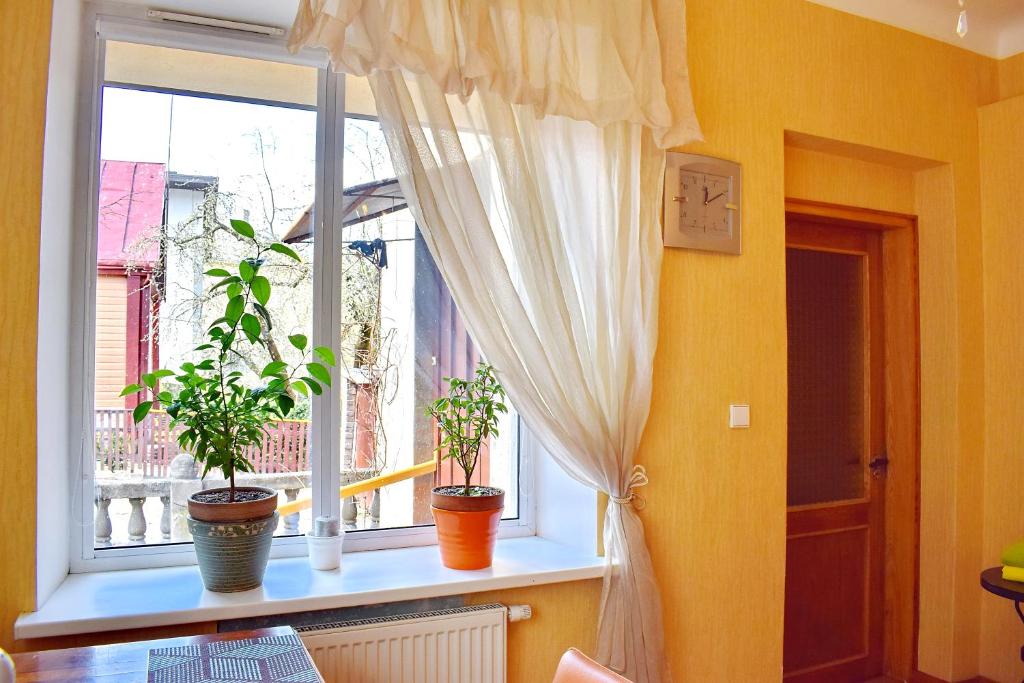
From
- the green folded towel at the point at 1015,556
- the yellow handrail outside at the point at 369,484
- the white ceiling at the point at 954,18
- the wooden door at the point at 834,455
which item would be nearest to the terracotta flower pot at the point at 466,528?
the yellow handrail outside at the point at 369,484

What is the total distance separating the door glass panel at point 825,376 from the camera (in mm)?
3135

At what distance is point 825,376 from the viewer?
10.6 feet

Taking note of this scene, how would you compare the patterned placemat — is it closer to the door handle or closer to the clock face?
the clock face

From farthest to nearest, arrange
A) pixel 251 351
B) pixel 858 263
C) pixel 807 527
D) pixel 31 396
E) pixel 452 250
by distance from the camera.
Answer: pixel 858 263, pixel 807 527, pixel 251 351, pixel 452 250, pixel 31 396

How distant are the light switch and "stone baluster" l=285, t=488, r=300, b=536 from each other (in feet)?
4.74

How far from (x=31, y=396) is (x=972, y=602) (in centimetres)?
348

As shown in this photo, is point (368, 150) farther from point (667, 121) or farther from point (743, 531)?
point (743, 531)

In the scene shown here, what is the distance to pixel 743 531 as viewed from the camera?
8.64ft

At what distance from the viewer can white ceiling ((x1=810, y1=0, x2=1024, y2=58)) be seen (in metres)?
2.99

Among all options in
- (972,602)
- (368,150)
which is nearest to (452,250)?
(368,150)

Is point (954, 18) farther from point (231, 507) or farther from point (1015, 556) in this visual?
point (231, 507)

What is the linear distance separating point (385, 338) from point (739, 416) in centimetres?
123

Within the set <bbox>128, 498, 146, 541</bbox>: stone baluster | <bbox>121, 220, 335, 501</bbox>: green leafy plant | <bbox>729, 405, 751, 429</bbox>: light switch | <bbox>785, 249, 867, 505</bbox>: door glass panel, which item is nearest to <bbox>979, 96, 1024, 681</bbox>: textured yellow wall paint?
<bbox>785, 249, 867, 505</bbox>: door glass panel

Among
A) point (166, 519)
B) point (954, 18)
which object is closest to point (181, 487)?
point (166, 519)
